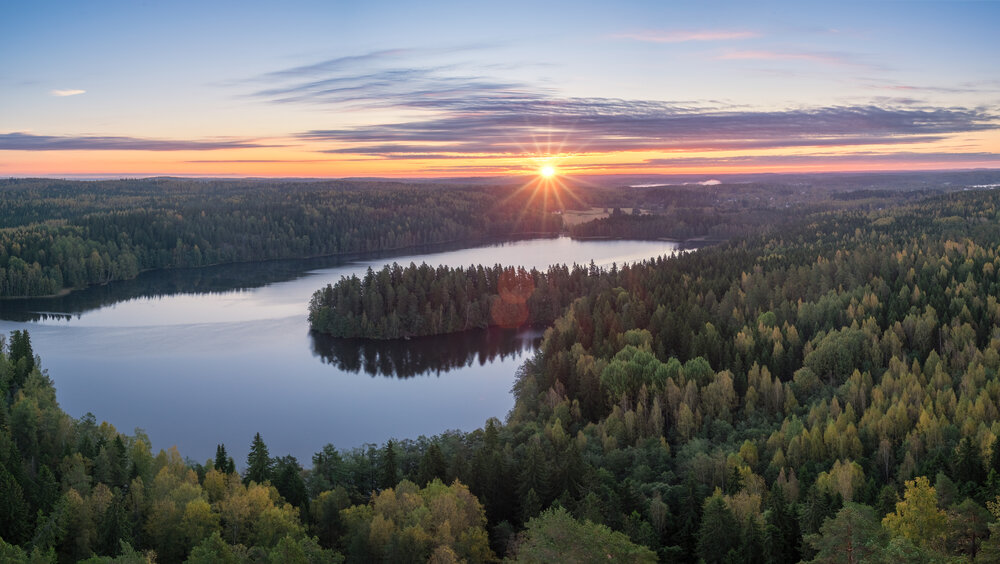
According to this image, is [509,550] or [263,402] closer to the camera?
[509,550]

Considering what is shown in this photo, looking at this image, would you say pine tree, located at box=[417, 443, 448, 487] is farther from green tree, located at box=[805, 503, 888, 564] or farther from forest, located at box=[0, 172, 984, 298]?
forest, located at box=[0, 172, 984, 298]

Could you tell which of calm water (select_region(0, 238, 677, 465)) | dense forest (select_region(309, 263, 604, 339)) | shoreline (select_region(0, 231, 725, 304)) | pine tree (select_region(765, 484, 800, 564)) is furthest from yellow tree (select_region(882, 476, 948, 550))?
shoreline (select_region(0, 231, 725, 304))

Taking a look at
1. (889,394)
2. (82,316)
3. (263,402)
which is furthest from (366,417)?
(82,316)

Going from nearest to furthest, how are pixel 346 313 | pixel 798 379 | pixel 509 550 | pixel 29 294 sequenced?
1. pixel 509 550
2. pixel 798 379
3. pixel 346 313
4. pixel 29 294

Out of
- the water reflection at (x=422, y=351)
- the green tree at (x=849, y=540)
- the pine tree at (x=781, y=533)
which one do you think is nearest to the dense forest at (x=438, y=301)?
the water reflection at (x=422, y=351)

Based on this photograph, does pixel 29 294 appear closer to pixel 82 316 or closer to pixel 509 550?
pixel 82 316

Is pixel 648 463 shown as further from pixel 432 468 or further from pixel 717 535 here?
pixel 717 535
